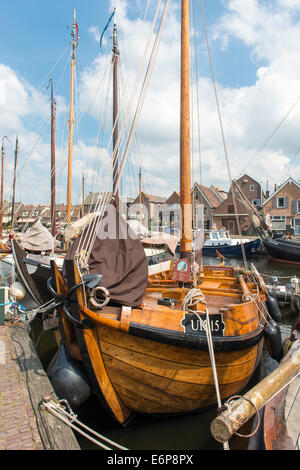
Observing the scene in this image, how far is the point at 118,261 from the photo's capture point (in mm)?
5016

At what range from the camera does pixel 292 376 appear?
3.80 metres

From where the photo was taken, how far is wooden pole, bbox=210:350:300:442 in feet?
9.00

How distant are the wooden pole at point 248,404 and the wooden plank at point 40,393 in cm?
194

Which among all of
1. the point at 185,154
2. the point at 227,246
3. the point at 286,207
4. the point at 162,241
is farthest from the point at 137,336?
the point at 286,207

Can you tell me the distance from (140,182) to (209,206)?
18.7 meters

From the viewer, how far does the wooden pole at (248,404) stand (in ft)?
9.00

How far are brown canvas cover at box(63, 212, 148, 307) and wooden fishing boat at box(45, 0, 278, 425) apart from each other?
2cm

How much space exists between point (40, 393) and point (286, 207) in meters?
40.1

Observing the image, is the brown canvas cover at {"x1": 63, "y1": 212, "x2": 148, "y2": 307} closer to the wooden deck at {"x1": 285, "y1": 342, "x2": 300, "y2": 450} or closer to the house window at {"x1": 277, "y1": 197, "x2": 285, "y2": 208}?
the wooden deck at {"x1": 285, "y1": 342, "x2": 300, "y2": 450}

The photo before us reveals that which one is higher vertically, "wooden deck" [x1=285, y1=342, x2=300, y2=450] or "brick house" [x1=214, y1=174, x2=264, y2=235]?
"brick house" [x1=214, y1=174, x2=264, y2=235]

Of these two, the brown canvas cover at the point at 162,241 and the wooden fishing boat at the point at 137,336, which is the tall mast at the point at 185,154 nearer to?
the wooden fishing boat at the point at 137,336

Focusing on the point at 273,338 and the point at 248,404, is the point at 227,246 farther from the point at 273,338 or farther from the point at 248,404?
the point at 248,404

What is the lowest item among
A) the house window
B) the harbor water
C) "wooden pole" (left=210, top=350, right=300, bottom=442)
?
the harbor water

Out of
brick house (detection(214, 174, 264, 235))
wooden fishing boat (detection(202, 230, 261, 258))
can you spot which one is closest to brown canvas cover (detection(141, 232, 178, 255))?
wooden fishing boat (detection(202, 230, 261, 258))
